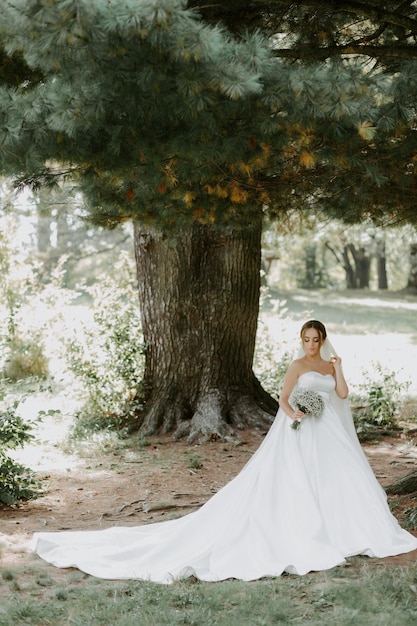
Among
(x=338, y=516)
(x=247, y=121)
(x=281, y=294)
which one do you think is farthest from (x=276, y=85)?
(x=281, y=294)

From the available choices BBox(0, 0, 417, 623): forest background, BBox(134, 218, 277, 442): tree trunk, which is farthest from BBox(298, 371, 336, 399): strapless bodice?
BBox(134, 218, 277, 442): tree trunk

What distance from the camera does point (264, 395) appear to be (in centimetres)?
975

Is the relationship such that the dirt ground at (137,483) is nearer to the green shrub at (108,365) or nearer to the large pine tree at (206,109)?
the green shrub at (108,365)

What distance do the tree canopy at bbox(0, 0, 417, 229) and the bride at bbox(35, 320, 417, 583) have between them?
4.64 feet

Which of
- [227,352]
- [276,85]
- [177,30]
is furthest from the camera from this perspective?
[227,352]

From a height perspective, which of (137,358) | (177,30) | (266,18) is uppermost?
(266,18)

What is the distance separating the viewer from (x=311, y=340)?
19.0 ft

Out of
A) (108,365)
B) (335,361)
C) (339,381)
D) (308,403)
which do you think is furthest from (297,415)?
(108,365)

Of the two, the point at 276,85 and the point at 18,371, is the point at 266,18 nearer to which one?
the point at 276,85

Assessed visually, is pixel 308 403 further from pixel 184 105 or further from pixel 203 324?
pixel 203 324

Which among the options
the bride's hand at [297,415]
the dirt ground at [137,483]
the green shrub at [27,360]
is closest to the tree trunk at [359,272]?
the green shrub at [27,360]

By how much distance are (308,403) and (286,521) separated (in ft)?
2.90

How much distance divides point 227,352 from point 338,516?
14.3 feet

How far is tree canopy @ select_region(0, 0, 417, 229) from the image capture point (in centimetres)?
361
